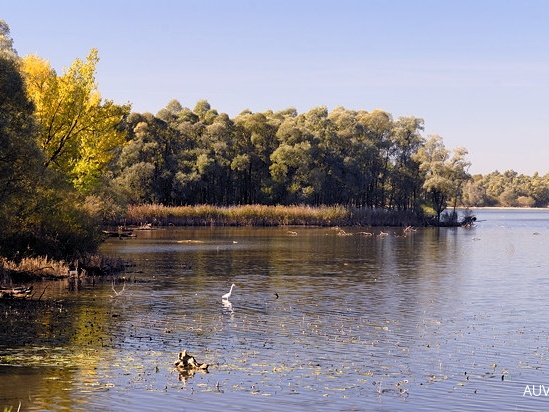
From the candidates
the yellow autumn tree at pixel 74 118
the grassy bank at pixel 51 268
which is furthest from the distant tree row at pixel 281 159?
the grassy bank at pixel 51 268

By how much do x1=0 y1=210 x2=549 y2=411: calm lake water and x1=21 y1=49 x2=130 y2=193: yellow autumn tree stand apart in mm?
9418

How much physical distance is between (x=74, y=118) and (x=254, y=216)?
2828 inches

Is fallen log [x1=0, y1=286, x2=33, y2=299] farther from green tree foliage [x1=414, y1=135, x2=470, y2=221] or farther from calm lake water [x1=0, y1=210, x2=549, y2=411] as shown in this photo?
green tree foliage [x1=414, y1=135, x2=470, y2=221]

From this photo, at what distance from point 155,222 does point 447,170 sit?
6563 cm

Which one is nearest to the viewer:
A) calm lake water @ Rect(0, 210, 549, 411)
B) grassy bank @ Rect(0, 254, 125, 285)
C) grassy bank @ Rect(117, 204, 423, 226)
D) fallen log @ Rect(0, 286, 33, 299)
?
calm lake water @ Rect(0, 210, 549, 411)

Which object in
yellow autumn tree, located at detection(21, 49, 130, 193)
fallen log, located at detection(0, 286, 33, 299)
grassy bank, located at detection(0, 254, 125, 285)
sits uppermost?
yellow autumn tree, located at detection(21, 49, 130, 193)

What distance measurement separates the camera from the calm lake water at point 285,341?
2441 centimetres

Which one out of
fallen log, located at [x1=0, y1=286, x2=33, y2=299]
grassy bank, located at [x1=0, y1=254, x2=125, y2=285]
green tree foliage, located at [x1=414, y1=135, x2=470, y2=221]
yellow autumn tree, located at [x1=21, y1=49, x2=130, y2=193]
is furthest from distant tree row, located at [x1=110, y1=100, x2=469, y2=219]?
fallen log, located at [x1=0, y1=286, x2=33, y2=299]

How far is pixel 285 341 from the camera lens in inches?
1303

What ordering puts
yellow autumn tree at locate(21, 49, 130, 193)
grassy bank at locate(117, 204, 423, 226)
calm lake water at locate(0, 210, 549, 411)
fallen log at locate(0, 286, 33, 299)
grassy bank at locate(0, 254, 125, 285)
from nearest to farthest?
calm lake water at locate(0, 210, 549, 411), fallen log at locate(0, 286, 33, 299), grassy bank at locate(0, 254, 125, 285), yellow autumn tree at locate(21, 49, 130, 193), grassy bank at locate(117, 204, 423, 226)

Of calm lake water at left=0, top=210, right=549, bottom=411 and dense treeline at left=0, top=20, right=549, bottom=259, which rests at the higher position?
dense treeline at left=0, top=20, right=549, bottom=259

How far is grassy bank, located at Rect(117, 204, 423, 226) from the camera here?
126 m

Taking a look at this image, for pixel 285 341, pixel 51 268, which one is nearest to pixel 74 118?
pixel 51 268

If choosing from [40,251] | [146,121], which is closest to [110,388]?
[40,251]
